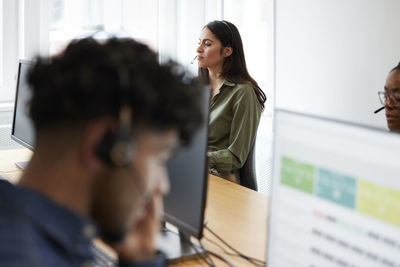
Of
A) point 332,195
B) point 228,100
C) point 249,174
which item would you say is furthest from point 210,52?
point 332,195

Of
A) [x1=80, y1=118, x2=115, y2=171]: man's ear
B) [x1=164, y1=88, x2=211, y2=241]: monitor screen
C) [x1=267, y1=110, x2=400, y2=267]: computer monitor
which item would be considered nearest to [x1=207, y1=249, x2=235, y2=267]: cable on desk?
[x1=164, y1=88, x2=211, y2=241]: monitor screen

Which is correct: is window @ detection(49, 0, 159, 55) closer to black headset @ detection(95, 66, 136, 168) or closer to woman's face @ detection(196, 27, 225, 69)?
woman's face @ detection(196, 27, 225, 69)

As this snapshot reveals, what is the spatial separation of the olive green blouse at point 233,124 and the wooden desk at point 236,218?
0.54 feet

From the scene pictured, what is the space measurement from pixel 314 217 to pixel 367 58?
2.04 metres

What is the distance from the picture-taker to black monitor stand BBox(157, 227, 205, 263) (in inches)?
54.3

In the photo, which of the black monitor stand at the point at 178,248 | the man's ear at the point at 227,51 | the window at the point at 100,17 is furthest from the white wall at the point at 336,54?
the black monitor stand at the point at 178,248

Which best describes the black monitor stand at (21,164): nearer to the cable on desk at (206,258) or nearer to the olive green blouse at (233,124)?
the olive green blouse at (233,124)

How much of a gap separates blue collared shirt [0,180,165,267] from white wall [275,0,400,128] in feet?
6.31

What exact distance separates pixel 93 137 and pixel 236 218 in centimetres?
106

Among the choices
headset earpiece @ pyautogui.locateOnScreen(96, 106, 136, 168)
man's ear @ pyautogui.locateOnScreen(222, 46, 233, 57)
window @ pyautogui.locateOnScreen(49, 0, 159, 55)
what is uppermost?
window @ pyautogui.locateOnScreen(49, 0, 159, 55)

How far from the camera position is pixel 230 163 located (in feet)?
7.57

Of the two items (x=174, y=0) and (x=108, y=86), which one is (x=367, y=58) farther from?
(x=108, y=86)

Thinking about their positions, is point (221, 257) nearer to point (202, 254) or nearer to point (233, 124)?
point (202, 254)

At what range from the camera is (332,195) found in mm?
894
